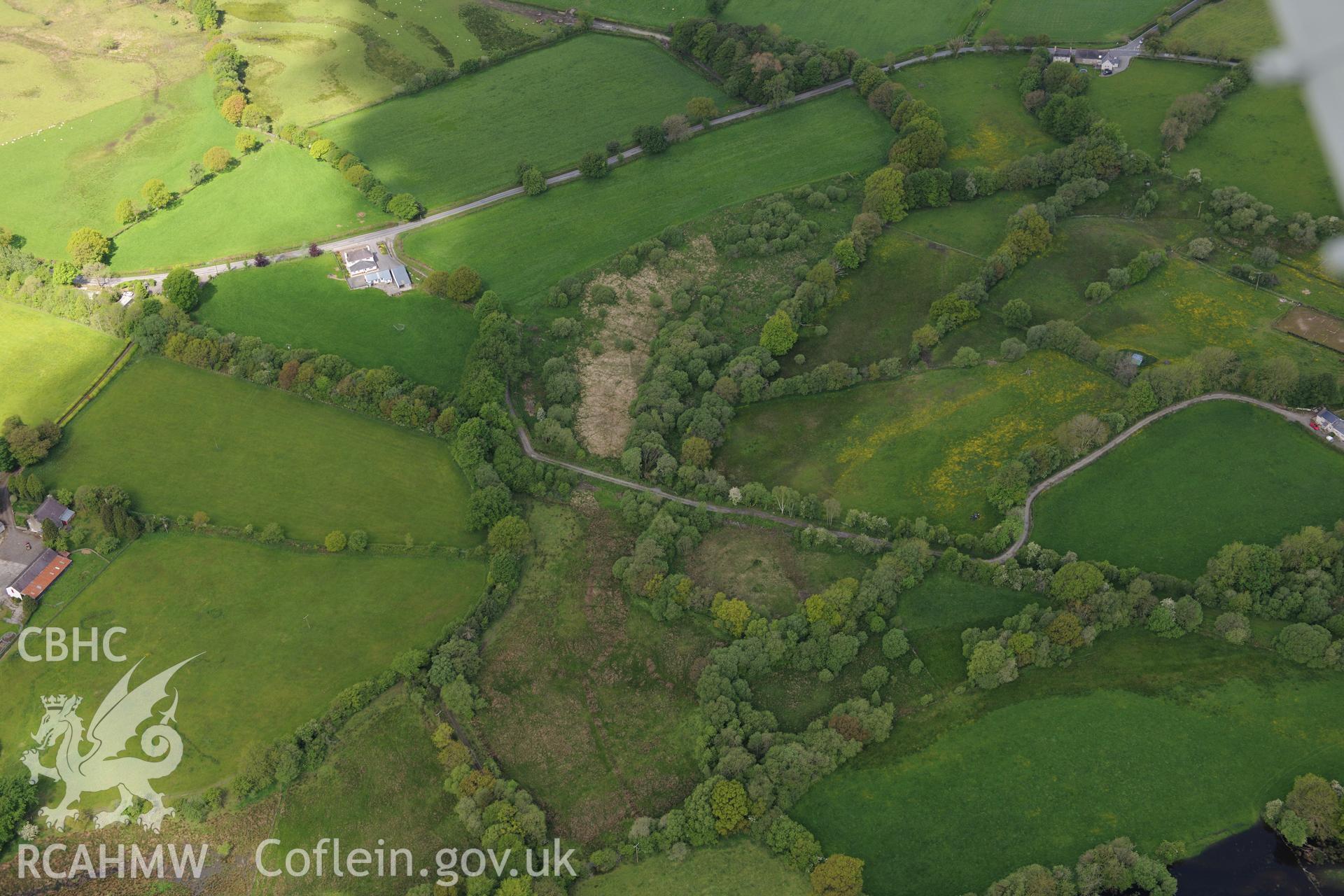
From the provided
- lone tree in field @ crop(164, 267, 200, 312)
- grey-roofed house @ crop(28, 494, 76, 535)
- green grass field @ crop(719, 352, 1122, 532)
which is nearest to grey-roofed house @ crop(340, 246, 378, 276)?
lone tree in field @ crop(164, 267, 200, 312)

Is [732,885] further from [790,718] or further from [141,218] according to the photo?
[141,218]

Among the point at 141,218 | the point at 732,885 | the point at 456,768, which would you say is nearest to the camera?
the point at 732,885

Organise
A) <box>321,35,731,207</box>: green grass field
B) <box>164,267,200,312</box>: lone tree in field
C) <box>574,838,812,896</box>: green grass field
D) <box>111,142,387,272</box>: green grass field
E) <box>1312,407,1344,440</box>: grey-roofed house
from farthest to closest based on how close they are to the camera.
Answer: <box>321,35,731,207</box>: green grass field
<box>111,142,387,272</box>: green grass field
<box>164,267,200,312</box>: lone tree in field
<box>1312,407,1344,440</box>: grey-roofed house
<box>574,838,812,896</box>: green grass field

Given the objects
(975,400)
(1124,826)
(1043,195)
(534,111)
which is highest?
(534,111)

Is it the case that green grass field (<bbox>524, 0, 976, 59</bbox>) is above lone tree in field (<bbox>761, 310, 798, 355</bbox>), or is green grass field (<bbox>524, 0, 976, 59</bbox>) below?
above

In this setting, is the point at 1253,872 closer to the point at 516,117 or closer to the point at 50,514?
the point at 50,514

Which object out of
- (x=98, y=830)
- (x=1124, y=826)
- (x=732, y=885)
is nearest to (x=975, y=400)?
(x=1124, y=826)

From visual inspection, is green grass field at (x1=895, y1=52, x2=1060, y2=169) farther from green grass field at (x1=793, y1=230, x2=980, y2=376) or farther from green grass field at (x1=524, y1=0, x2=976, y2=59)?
green grass field at (x1=793, y1=230, x2=980, y2=376)
